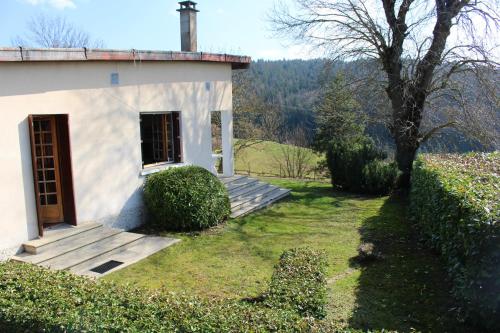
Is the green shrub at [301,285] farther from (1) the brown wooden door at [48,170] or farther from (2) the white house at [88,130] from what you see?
(1) the brown wooden door at [48,170]

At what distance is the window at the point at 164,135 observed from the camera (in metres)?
12.0

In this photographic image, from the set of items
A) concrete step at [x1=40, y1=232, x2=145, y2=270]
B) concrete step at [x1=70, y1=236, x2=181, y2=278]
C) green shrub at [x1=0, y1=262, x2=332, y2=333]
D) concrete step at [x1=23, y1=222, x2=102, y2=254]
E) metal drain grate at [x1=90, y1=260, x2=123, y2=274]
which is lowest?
metal drain grate at [x1=90, y1=260, x2=123, y2=274]

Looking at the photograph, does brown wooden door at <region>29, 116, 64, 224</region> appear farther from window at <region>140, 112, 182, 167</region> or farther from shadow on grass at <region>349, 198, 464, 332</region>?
shadow on grass at <region>349, 198, 464, 332</region>

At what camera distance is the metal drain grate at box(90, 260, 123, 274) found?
25.5 feet

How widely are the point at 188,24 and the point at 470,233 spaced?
10.7 metres

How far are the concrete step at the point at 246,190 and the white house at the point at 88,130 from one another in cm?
149

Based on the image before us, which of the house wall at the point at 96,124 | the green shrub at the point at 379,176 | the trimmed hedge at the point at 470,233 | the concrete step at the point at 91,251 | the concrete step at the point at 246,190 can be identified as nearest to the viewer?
the trimmed hedge at the point at 470,233

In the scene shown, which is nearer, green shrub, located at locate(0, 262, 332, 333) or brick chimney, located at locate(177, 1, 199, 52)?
green shrub, located at locate(0, 262, 332, 333)

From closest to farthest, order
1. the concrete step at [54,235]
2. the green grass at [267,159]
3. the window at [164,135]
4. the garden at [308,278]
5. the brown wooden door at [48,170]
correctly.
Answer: the garden at [308,278] → the concrete step at [54,235] → the brown wooden door at [48,170] → the window at [164,135] → the green grass at [267,159]

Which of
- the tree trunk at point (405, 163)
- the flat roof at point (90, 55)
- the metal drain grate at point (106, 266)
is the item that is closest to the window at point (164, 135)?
the flat roof at point (90, 55)

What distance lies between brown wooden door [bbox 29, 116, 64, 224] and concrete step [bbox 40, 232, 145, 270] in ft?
3.95

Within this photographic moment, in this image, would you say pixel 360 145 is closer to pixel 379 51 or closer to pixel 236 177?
pixel 379 51

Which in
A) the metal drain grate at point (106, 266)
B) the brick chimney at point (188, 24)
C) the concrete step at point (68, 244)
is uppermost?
the brick chimney at point (188, 24)

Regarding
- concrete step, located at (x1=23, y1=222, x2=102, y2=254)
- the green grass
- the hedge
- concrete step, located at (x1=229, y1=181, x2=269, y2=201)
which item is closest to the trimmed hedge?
the hedge
